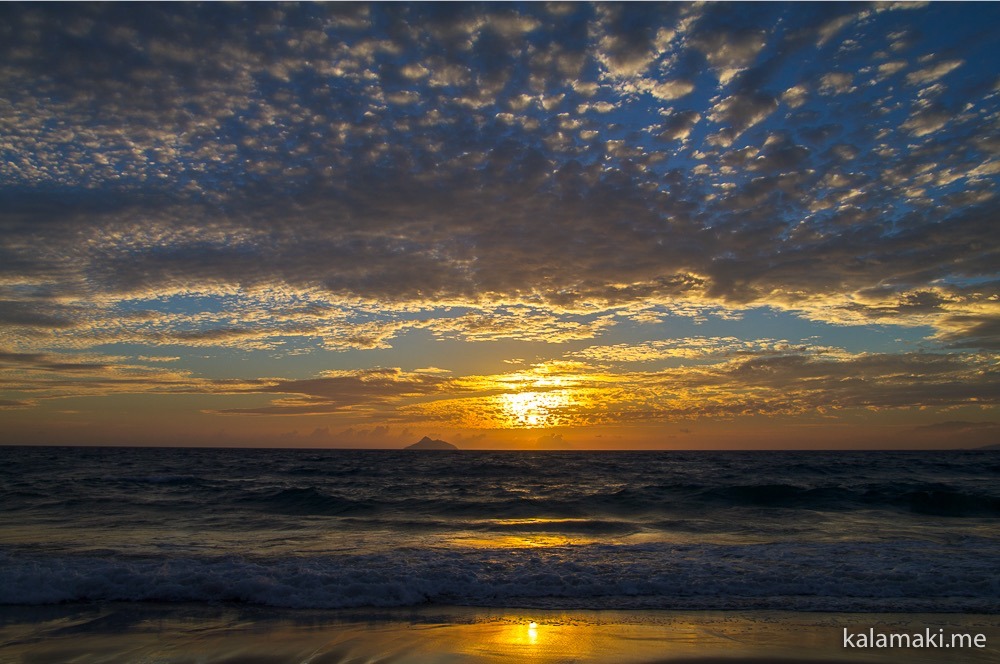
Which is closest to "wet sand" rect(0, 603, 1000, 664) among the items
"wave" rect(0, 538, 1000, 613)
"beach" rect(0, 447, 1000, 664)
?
"beach" rect(0, 447, 1000, 664)

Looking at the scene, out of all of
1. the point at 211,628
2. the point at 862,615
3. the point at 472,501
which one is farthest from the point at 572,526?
the point at 211,628

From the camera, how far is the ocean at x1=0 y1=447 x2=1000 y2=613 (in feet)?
36.7

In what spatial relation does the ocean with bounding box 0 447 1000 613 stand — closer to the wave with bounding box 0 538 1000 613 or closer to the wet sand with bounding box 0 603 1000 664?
the wave with bounding box 0 538 1000 613

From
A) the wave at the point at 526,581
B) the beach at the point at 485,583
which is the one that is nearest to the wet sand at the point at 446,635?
the beach at the point at 485,583

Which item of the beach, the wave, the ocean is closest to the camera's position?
the beach

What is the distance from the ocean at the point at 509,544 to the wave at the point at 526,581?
4 centimetres

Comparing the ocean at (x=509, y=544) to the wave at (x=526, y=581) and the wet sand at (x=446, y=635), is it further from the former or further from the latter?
the wet sand at (x=446, y=635)

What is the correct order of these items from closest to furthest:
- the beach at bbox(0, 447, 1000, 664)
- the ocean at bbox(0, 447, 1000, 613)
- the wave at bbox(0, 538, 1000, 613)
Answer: the beach at bbox(0, 447, 1000, 664)
the wave at bbox(0, 538, 1000, 613)
the ocean at bbox(0, 447, 1000, 613)

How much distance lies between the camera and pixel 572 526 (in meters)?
20.5

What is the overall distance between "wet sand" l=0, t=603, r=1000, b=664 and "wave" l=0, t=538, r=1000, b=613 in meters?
0.58

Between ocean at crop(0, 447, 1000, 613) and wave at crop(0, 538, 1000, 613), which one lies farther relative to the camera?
ocean at crop(0, 447, 1000, 613)

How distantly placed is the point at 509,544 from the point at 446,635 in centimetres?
774

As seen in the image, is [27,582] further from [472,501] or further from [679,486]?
[679,486]

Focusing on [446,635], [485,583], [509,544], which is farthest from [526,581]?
[509,544]
